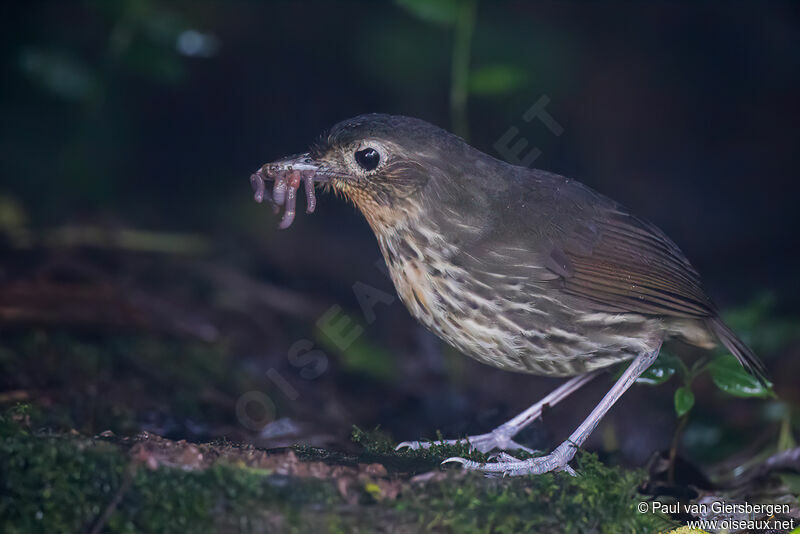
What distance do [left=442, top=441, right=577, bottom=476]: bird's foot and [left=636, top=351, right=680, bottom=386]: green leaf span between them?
688 mm

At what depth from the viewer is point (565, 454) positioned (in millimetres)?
3393

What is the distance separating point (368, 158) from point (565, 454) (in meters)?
1.64

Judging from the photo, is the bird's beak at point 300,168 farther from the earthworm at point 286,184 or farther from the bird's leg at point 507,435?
the bird's leg at point 507,435

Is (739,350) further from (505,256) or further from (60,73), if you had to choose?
(60,73)

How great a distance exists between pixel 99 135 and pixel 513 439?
4.05 meters

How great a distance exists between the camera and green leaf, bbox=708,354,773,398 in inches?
149

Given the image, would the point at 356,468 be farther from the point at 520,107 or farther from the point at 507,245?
the point at 520,107

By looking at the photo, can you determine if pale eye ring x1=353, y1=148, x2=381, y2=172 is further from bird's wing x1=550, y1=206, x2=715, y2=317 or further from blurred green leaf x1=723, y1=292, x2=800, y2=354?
blurred green leaf x1=723, y1=292, x2=800, y2=354

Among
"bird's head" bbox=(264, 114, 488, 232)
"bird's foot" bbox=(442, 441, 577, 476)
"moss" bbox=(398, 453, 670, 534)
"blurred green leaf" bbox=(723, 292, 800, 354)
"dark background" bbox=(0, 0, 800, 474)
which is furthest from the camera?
"dark background" bbox=(0, 0, 800, 474)

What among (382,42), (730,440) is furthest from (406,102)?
(730,440)

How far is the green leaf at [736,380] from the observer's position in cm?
379

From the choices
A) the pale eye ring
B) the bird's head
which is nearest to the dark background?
the bird's head

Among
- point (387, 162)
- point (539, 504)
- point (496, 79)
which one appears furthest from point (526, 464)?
point (496, 79)

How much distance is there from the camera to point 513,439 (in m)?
4.11
